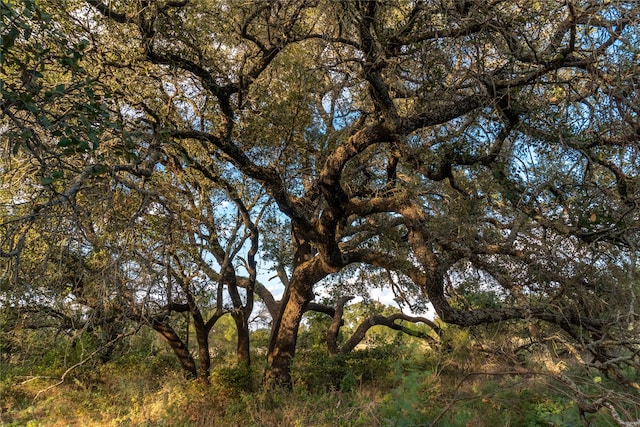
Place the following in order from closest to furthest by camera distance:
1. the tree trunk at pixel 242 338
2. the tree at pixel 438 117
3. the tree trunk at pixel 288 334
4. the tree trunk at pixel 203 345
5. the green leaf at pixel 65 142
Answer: the green leaf at pixel 65 142
the tree at pixel 438 117
the tree trunk at pixel 288 334
the tree trunk at pixel 203 345
the tree trunk at pixel 242 338

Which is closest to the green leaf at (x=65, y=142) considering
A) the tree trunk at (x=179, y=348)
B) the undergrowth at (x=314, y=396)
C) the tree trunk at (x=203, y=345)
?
the undergrowth at (x=314, y=396)

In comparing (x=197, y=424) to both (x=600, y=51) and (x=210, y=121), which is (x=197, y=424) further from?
(x=600, y=51)

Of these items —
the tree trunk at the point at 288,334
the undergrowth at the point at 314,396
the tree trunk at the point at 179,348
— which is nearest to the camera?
the undergrowth at the point at 314,396

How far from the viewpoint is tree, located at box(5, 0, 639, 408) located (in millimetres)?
4277

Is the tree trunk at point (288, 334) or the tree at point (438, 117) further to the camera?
the tree trunk at point (288, 334)

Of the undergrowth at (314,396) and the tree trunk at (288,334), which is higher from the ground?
the tree trunk at (288,334)

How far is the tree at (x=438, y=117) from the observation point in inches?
168

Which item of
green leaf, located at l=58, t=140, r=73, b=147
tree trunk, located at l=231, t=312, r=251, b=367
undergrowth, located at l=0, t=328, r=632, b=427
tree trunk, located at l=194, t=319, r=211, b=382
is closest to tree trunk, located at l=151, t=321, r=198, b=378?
tree trunk, located at l=194, t=319, r=211, b=382

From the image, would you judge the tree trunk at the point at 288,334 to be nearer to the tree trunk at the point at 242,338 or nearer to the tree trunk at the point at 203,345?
the tree trunk at the point at 242,338

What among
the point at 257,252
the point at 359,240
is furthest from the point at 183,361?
the point at 359,240

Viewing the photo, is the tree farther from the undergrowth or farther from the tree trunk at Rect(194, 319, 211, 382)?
the tree trunk at Rect(194, 319, 211, 382)

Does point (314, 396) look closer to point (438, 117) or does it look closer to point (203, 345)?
point (203, 345)

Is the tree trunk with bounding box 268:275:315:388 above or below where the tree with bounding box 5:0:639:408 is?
below

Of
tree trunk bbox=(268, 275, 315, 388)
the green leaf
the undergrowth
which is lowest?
the undergrowth
